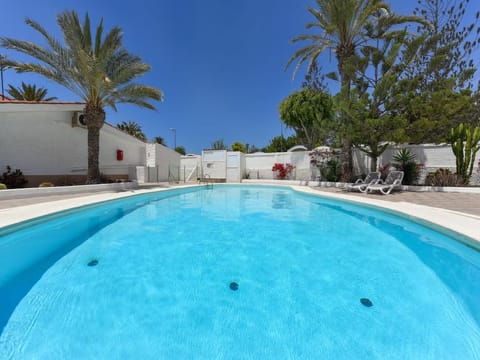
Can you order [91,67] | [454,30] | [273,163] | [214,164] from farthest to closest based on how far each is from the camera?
[214,164] < [454,30] < [273,163] < [91,67]

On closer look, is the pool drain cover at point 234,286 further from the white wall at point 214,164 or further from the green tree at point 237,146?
the green tree at point 237,146

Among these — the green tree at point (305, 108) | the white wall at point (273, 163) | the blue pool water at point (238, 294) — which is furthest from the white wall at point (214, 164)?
the blue pool water at point (238, 294)

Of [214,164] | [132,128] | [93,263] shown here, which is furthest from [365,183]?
[132,128]

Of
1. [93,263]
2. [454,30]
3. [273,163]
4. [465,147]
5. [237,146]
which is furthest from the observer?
[237,146]

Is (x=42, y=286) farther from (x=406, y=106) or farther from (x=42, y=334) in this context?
(x=406, y=106)

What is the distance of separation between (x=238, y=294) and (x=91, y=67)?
36.9 ft

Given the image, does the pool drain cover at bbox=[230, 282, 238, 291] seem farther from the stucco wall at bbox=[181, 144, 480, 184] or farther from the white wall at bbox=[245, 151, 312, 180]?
the white wall at bbox=[245, 151, 312, 180]

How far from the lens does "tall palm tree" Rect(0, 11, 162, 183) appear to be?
9.19m

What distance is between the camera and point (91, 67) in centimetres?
923

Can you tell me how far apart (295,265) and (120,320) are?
8.54 ft

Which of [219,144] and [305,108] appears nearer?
[305,108]

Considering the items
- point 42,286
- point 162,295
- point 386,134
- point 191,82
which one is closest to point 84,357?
point 162,295

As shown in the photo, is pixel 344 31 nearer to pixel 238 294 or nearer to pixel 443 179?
pixel 443 179

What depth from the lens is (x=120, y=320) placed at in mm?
2254
